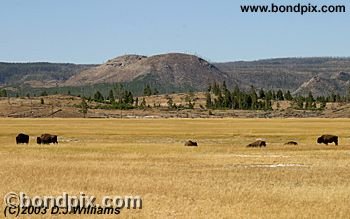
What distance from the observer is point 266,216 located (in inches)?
776

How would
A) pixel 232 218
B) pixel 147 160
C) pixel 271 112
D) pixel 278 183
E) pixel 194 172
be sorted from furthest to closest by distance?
pixel 271 112 < pixel 147 160 < pixel 194 172 < pixel 278 183 < pixel 232 218

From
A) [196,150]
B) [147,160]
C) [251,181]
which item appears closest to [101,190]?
[251,181]

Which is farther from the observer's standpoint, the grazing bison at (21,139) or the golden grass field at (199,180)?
the grazing bison at (21,139)

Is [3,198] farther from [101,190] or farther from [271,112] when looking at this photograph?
[271,112]

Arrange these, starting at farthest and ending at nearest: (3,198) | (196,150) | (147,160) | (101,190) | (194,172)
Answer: (196,150), (147,160), (194,172), (101,190), (3,198)

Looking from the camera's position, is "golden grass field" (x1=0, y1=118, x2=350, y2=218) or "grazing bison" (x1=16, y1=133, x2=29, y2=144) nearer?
"golden grass field" (x1=0, y1=118, x2=350, y2=218)

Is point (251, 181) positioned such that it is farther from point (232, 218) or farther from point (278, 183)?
point (232, 218)

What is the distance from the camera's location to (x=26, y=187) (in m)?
25.6

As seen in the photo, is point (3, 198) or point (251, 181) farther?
point (251, 181)

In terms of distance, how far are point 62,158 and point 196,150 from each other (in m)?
11.6

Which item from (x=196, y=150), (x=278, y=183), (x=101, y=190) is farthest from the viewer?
(x=196, y=150)

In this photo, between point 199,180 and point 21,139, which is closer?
point 199,180

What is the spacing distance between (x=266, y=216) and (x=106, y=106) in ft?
590

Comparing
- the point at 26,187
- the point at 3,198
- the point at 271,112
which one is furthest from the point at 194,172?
the point at 271,112
